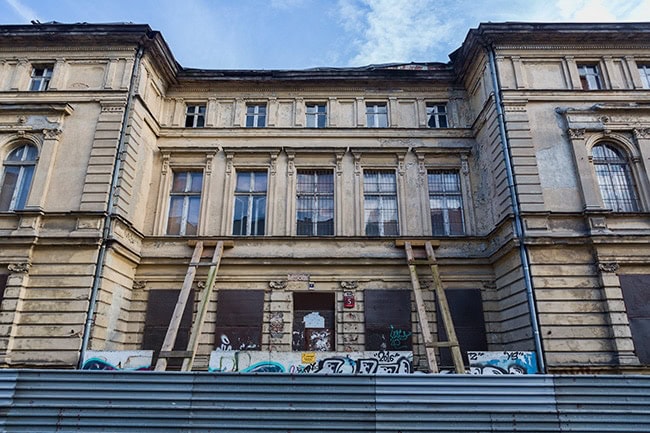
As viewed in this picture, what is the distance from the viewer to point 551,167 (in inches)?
485

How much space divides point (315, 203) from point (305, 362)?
220 inches

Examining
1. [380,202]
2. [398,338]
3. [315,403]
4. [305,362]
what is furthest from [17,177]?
[398,338]

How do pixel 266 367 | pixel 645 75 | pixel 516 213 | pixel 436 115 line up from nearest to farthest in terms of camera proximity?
pixel 266 367, pixel 516 213, pixel 645 75, pixel 436 115

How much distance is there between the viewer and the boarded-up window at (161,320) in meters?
12.5

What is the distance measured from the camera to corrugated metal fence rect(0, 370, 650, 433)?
21.2 feet

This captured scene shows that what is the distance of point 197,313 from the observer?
11922mm

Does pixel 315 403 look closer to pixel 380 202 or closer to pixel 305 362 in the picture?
pixel 305 362

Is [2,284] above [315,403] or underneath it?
above

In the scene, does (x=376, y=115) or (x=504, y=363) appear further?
(x=376, y=115)

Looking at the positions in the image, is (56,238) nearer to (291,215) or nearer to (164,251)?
(164,251)

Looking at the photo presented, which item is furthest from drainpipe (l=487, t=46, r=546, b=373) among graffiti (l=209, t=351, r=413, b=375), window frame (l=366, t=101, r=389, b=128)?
window frame (l=366, t=101, r=389, b=128)

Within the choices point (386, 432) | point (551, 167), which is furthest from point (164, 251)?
point (551, 167)

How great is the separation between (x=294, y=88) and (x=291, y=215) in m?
4.97

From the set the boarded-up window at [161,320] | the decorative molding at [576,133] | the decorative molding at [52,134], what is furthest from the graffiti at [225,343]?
the decorative molding at [576,133]
